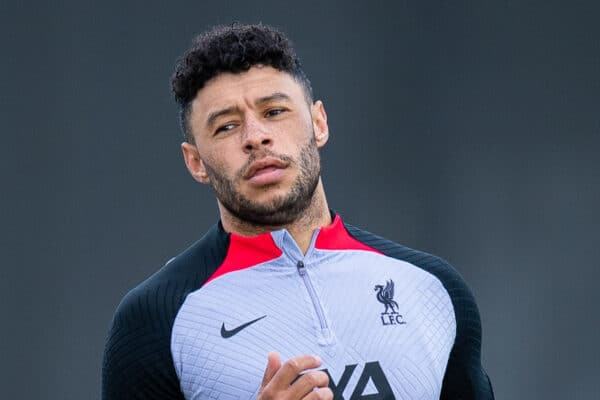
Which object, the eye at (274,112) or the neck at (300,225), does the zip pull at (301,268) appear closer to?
the neck at (300,225)

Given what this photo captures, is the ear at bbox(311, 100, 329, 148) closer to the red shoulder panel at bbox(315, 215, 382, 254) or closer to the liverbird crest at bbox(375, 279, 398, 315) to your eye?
the red shoulder panel at bbox(315, 215, 382, 254)

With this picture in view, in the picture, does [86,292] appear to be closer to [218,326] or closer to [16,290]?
[16,290]

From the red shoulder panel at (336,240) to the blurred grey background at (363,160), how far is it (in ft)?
5.96

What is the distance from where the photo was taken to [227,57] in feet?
5.55

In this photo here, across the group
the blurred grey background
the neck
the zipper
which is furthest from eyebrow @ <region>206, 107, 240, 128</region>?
the blurred grey background

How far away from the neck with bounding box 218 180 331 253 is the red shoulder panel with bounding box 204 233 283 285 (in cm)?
2

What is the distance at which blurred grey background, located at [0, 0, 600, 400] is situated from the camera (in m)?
3.43

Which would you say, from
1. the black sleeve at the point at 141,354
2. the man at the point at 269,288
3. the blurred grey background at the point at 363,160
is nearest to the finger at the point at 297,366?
the man at the point at 269,288

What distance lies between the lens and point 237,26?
5.83ft

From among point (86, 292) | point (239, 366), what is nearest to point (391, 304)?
point (239, 366)

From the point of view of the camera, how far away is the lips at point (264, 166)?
1.64 m

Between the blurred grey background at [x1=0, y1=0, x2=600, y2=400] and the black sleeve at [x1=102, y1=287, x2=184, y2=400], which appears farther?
the blurred grey background at [x1=0, y1=0, x2=600, y2=400]

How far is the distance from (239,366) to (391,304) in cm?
27

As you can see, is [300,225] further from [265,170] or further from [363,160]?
[363,160]
